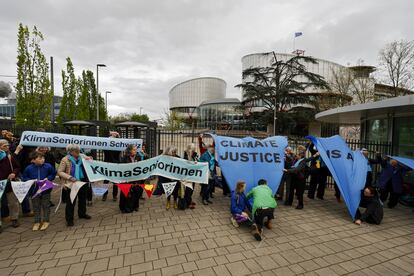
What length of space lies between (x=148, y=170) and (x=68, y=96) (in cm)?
2050

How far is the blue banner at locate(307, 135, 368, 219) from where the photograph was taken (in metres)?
5.87

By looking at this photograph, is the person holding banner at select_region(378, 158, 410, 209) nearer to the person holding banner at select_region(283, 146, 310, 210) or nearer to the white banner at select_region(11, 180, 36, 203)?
the person holding banner at select_region(283, 146, 310, 210)

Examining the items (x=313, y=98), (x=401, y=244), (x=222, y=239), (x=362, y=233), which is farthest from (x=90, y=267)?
(x=313, y=98)

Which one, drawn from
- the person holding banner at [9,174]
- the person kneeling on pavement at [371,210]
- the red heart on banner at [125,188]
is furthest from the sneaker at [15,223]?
the person kneeling on pavement at [371,210]

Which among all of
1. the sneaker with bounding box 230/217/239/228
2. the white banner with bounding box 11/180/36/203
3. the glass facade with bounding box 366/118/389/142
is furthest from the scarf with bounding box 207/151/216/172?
the glass facade with bounding box 366/118/389/142

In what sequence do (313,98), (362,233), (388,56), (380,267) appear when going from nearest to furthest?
(380,267), (362,233), (388,56), (313,98)

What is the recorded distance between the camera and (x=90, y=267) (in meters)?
3.54

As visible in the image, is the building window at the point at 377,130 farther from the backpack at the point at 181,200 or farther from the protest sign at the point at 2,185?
the protest sign at the point at 2,185

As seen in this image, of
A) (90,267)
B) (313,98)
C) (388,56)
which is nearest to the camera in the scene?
(90,267)

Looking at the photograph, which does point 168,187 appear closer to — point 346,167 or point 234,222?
point 234,222

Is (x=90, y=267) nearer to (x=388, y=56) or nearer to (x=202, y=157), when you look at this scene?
(x=202, y=157)

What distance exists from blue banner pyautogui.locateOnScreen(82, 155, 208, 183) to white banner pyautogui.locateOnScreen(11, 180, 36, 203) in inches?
43.9

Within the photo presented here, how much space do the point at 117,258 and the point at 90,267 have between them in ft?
1.35

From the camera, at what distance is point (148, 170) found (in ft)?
19.6
